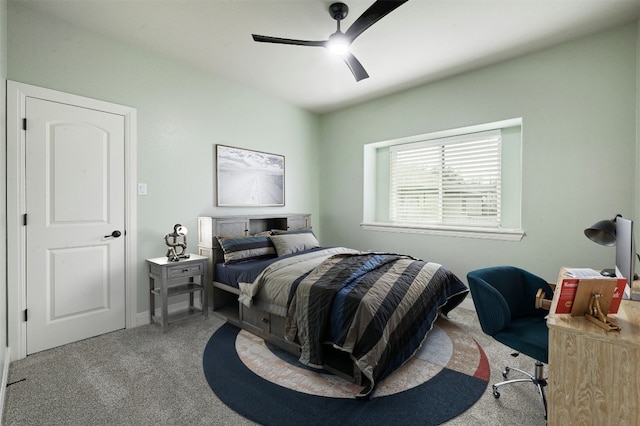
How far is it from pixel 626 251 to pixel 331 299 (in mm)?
1740

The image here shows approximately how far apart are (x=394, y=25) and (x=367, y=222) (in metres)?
2.76

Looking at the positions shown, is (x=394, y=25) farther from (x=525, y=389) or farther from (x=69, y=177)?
(x=69, y=177)

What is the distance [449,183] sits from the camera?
4.17m

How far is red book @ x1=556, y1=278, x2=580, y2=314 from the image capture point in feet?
4.69

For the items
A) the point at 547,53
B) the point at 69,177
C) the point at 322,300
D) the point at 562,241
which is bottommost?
the point at 322,300

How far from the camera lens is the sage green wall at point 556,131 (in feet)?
9.31

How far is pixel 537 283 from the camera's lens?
2.30 m

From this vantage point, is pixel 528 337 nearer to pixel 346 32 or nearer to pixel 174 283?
pixel 346 32

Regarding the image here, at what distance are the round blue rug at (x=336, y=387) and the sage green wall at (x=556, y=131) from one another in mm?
1433

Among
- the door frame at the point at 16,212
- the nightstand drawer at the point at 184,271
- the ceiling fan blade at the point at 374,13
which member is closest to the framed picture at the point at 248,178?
the nightstand drawer at the point at 184,271

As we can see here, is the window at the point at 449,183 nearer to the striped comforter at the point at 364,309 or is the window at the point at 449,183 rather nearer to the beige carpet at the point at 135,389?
the striped comforter at the point at 364,309

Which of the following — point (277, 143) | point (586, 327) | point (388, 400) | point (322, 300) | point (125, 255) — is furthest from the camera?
point (277, 143)

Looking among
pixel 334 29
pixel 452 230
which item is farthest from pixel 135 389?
pixel 452 230

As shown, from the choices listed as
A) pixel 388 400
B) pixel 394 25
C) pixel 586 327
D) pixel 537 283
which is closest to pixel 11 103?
pixel 394 25
